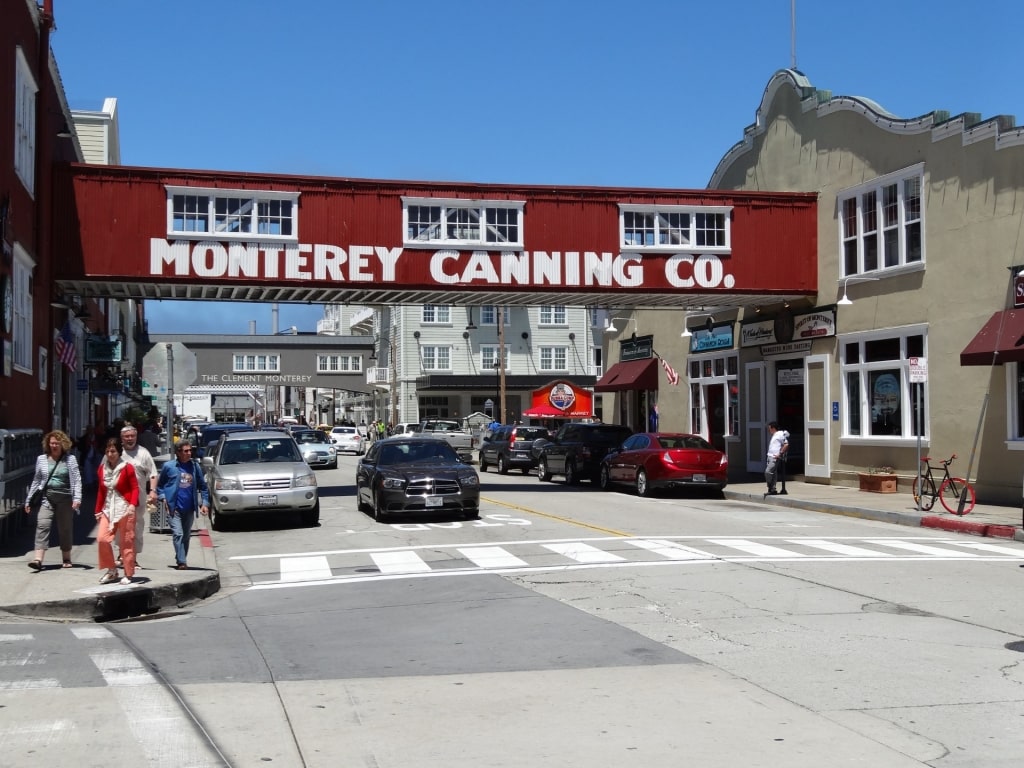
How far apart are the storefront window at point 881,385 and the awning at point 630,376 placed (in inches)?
418

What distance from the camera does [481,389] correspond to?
69.7m

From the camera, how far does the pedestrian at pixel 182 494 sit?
13.2 m

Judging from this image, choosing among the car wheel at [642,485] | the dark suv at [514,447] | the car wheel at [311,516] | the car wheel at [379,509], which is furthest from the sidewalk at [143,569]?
the dark suv at [514,447]

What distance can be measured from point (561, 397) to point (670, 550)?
93.3ft

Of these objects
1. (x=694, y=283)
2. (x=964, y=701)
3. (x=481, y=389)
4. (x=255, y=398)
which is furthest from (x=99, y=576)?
(x=255, y=398)

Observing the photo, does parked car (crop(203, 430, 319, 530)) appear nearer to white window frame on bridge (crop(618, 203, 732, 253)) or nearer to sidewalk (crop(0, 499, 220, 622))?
sidewalk (crop(0, 499, 220, 622))

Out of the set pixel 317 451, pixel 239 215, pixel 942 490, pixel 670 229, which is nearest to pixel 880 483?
pixel 942 490

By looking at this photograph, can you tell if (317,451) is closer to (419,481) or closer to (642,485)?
(642,485)

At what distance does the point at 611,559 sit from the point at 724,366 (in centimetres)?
1889

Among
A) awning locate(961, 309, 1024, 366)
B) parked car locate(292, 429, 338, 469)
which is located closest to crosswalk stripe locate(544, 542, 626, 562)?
awning locate(961, 309, 1024, 366)

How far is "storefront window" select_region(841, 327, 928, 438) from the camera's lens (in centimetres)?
2412

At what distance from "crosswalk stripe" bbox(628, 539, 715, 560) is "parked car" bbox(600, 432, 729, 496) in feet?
28.6

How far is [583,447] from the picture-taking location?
29859 mm

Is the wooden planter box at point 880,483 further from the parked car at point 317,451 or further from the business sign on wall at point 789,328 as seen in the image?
the parked car at point 317,451
